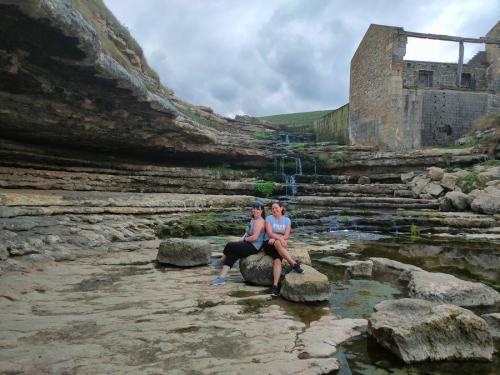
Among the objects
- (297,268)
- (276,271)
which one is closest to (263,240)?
(276,271)

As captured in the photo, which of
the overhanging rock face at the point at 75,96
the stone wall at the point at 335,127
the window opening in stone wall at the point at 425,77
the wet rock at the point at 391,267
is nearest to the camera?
the overhanging rock face at the point at 75,96

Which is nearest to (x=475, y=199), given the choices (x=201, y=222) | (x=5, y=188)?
(x=201, y=222)

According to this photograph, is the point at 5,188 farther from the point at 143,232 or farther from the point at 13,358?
the point at 13,358

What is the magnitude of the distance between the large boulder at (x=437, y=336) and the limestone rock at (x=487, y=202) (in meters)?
10.1

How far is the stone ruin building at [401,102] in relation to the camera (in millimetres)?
19672

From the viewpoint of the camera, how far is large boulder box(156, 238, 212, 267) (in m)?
6.51

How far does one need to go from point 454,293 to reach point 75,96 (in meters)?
8.68

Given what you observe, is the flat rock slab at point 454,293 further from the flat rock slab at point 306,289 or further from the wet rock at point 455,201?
the wet rock at point 455,201

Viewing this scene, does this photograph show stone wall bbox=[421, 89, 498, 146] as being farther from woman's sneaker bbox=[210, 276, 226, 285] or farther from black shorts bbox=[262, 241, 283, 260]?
woman's sneaker bbox=[210, 276, 226, 285]

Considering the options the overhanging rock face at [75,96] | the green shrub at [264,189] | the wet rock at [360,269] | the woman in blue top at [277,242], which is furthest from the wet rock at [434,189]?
the woman in blue top at [277,242]

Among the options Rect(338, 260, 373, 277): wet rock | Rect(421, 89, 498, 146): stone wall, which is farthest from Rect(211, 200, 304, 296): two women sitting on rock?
Rect(421, 89, 498, 146): stone wall

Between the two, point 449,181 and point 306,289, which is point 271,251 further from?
point 449,181

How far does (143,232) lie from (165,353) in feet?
20.2

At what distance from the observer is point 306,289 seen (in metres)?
4.71
